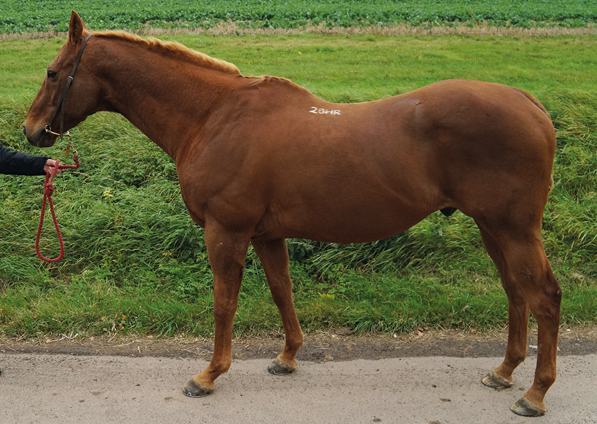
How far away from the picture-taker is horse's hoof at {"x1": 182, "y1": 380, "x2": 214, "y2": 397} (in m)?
3.73

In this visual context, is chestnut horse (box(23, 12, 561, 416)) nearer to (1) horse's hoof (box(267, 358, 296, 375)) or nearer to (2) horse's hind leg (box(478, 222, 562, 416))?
(2) horse's hind leg (box(478, 222, 562, 416))

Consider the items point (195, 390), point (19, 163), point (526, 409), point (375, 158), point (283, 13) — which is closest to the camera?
point (375, 158)

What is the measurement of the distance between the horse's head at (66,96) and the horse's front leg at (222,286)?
3.91 feet

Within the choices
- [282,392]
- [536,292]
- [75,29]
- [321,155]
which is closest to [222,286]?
[282,392]

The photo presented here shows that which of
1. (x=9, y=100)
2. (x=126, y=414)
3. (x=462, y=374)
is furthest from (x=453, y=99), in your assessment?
(x=9, y=100)

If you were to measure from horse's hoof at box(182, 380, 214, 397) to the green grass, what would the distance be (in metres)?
0.85

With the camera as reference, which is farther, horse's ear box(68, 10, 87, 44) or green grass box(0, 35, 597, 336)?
green grass box(0, 35, 597, 336)

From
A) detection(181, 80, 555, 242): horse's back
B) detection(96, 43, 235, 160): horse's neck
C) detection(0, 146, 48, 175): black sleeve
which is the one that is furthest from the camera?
detection(0, 146, 48, 175): black sleeve

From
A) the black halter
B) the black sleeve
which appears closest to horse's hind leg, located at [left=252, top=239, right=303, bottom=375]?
the black halter

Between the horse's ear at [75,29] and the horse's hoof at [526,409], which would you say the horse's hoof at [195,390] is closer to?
the horse's hoof at [526,409]

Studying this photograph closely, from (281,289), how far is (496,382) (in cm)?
165

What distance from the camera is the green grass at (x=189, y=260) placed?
4.68 meters

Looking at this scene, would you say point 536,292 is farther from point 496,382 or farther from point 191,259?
point 191,259

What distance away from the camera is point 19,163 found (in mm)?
4027
